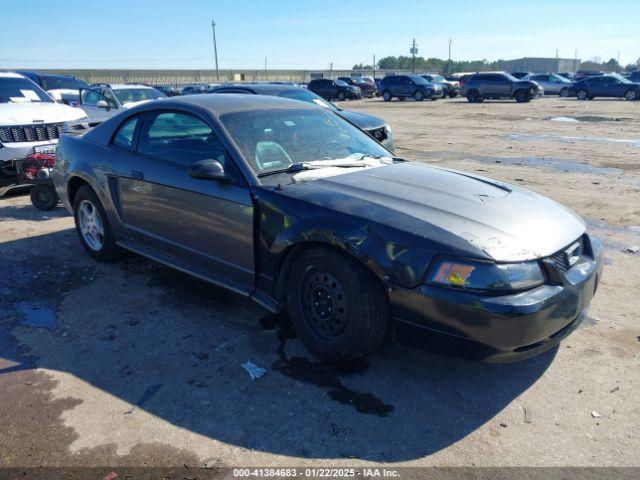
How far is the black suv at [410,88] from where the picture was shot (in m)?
35.3

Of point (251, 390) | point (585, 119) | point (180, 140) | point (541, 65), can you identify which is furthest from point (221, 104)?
point (541, 65)

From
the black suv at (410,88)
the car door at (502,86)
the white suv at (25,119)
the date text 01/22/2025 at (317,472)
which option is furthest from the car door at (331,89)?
the date text 01/22/2025 at (317,472)

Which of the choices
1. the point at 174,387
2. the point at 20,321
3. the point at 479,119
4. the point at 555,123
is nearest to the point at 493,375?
the point at 174,387

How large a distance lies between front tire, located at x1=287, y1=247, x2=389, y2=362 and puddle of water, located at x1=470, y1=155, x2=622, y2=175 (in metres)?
8.14

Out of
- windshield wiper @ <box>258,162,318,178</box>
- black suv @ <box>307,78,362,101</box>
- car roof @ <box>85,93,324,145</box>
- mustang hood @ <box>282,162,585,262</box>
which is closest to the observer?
mustang hood @ <box>282,162,585,262</box>

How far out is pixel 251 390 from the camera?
3211mm

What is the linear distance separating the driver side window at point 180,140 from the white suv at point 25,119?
4331 mm

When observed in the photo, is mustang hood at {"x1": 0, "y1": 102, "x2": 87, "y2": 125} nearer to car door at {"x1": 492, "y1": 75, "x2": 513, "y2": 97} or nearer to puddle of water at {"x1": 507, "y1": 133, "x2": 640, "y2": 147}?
puddle of water at {"x1": 507, "y1": 133, "x2": 640, "y2": 147}

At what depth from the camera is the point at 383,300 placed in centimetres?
309

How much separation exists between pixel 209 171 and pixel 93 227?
7.41 feet

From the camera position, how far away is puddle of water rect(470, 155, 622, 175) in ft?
32.6

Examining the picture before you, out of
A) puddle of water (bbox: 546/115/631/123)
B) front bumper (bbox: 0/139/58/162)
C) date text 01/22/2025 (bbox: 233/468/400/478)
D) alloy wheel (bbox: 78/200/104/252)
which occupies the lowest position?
date text 01/22/2025 (bbox: 233/468/400/478)

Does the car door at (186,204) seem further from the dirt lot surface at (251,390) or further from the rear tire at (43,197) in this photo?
the rear tire at (43,197)

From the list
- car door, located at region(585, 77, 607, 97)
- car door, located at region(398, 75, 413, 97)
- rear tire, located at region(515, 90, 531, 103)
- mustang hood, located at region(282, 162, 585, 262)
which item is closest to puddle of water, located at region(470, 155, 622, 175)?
mustang hood, located at region(282, 162, 585, 262)
